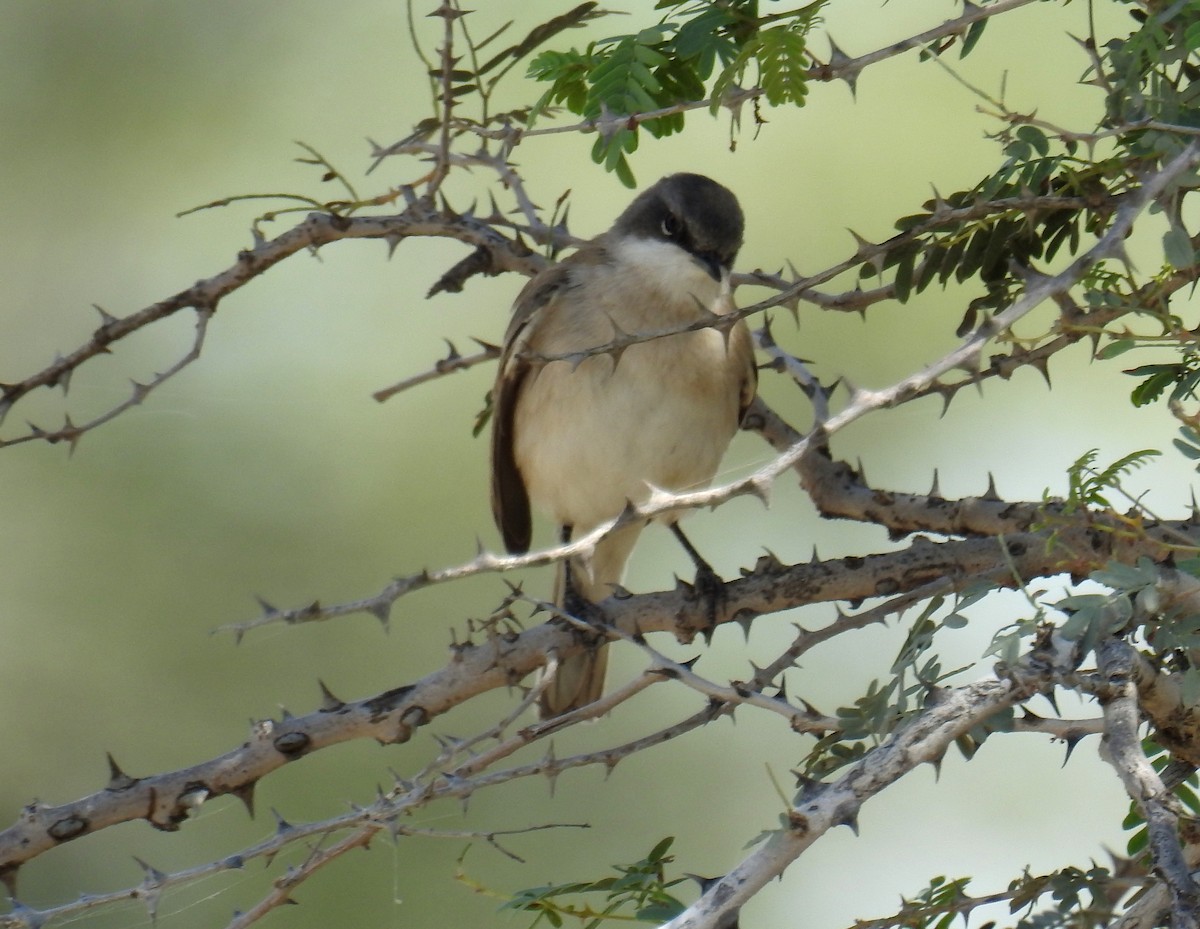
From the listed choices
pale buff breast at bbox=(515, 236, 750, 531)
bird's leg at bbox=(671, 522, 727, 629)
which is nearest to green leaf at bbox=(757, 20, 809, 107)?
bird's leg at bbox=(671, 522, 727, 629)

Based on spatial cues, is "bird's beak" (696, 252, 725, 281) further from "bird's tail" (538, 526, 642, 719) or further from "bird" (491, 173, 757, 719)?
"bird's tail" (538, 526, 642, 719)

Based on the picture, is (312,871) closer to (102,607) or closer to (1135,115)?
(1135,115)

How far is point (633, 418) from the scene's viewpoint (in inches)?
170

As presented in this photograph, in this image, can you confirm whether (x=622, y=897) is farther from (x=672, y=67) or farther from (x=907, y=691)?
(x=672, y=67)

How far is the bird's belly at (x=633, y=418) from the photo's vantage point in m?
4.32

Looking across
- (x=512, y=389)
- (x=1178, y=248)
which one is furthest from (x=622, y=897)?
(x=512, y=389)

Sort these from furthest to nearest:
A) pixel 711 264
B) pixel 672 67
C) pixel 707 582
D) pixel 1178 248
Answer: pixel 711 264 < pixel 707 582 < pixel 672 67 < pixel 1178 248

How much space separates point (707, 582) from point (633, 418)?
1.90 feet

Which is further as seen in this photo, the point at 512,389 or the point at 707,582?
the point at 512,389

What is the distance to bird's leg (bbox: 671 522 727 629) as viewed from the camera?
3.17 m

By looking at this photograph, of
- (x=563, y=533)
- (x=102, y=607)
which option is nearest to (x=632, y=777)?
(x=563, y=533)

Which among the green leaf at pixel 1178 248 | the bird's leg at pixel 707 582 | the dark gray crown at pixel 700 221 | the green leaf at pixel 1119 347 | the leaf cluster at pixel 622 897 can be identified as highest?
the dark gray crown at pixel 700 221

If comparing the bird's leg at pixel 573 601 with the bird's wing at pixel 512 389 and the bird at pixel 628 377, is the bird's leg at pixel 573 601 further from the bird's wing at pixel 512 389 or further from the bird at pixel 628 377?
the bird's wing at pixel 512 389

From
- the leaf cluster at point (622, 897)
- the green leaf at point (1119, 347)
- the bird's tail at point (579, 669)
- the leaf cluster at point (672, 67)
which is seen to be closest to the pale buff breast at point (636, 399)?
the bird's tail at point (579, 669)
